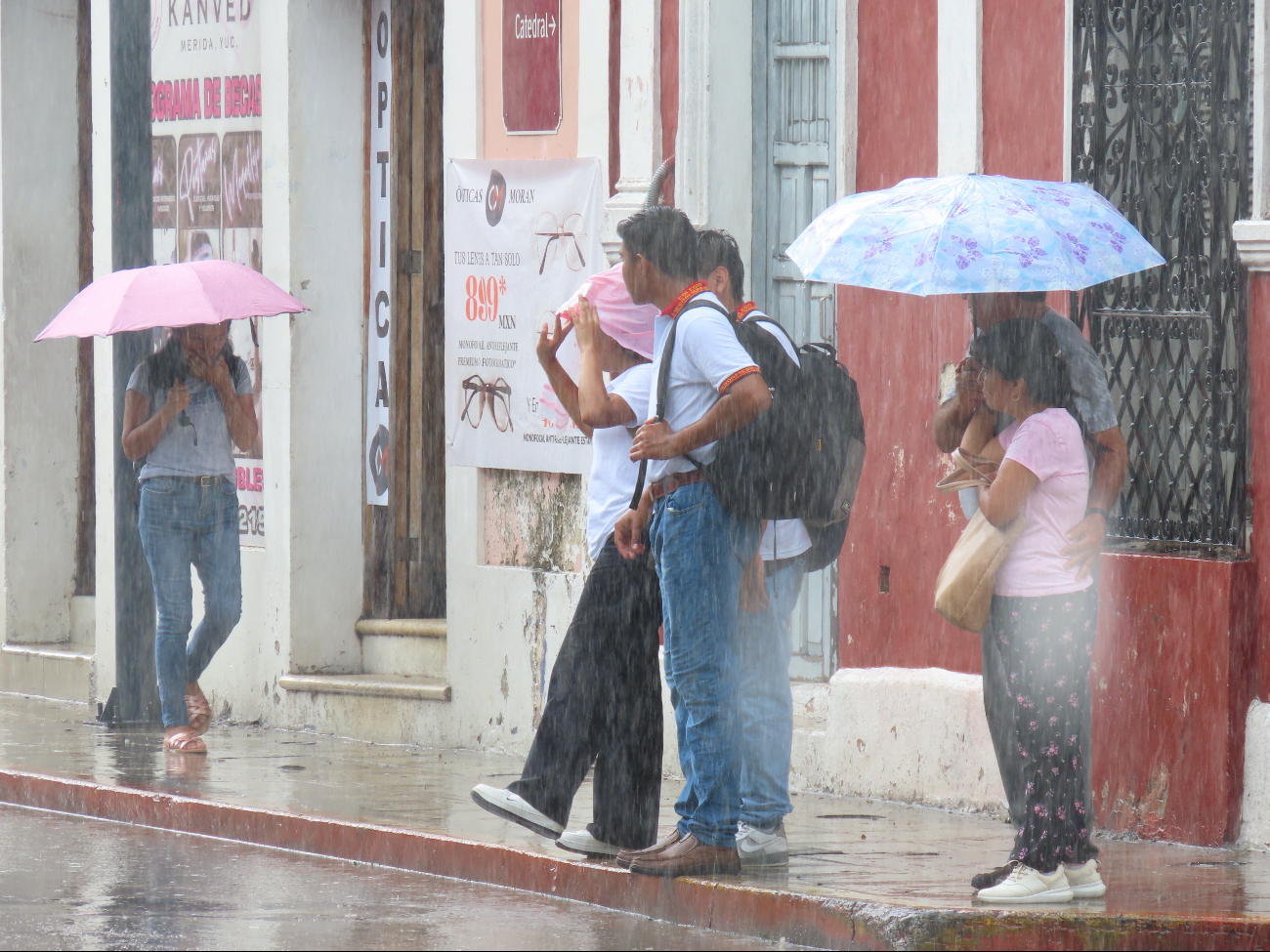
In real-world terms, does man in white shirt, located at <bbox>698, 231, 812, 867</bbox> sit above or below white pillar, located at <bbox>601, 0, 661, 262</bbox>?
below

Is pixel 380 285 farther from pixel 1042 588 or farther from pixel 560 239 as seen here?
pixel 1042 588

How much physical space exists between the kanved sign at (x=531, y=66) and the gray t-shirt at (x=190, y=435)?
1926mm

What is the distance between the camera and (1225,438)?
810 centimetres

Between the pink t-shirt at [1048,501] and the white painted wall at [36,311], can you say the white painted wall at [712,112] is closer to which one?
the pink t-shirt at [1048,501]

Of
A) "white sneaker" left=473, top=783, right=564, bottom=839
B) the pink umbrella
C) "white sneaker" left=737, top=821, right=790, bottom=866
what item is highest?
the pink umbrella

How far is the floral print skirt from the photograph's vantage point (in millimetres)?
6672

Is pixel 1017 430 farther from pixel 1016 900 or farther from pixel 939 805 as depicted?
pixel 939 805

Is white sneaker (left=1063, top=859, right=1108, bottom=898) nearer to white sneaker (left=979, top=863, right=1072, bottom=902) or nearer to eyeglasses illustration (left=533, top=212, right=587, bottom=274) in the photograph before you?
white sneaker (left=979, top=863, right=1072, bottom=902)

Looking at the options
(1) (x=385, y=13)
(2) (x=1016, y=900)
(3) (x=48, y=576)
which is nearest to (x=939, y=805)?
(2) (x=1016, y=900)

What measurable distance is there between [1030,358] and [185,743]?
17.3ft

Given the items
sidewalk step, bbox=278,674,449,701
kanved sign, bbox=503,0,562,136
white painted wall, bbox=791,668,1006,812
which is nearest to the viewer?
white painted wall, bbox=791,668,1006,812

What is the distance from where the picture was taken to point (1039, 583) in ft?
21.9

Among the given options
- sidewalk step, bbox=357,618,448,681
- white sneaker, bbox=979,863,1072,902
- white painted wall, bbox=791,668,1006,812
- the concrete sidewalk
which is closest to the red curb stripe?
the concrete sidewalk

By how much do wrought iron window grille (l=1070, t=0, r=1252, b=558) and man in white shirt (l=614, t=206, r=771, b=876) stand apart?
193cm
